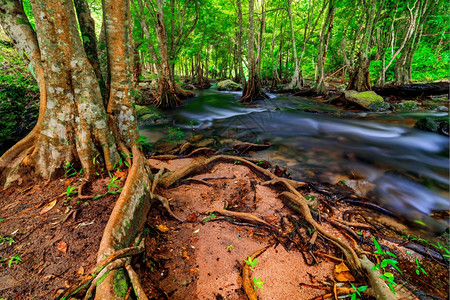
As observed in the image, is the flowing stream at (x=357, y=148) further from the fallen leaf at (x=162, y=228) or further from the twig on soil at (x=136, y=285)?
the twig on soil at (x=136, y=285)

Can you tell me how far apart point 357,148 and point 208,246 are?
5.38 m

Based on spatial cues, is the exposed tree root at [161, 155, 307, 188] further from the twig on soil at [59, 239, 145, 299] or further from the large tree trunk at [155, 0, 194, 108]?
the large tree trunk at [155, 0, 194, 108]

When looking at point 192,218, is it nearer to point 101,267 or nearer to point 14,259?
point 101,267

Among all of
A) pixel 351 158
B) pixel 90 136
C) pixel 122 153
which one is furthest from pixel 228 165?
pixel 351 158

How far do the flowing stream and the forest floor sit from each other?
1.04m

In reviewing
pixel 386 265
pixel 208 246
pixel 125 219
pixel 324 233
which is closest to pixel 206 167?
pixel 208 246

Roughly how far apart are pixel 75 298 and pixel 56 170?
6.79ft

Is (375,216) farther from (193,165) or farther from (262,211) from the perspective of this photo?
(193,165)

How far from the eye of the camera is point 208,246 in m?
2.27

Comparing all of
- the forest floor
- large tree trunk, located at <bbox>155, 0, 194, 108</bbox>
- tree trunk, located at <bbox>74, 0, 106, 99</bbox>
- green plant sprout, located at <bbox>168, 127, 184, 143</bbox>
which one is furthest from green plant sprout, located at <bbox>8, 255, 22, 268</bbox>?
large tree trunk, located at <bbox>155, 0, 194, 108</bbox>

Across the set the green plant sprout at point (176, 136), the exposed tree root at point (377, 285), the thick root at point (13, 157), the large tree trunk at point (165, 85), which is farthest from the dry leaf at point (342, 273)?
the large tree trunk at point (165, 85)

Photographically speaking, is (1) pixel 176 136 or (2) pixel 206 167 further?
(1) pixel 176 136

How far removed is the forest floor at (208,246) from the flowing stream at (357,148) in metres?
1.04

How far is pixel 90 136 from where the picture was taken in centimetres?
277
